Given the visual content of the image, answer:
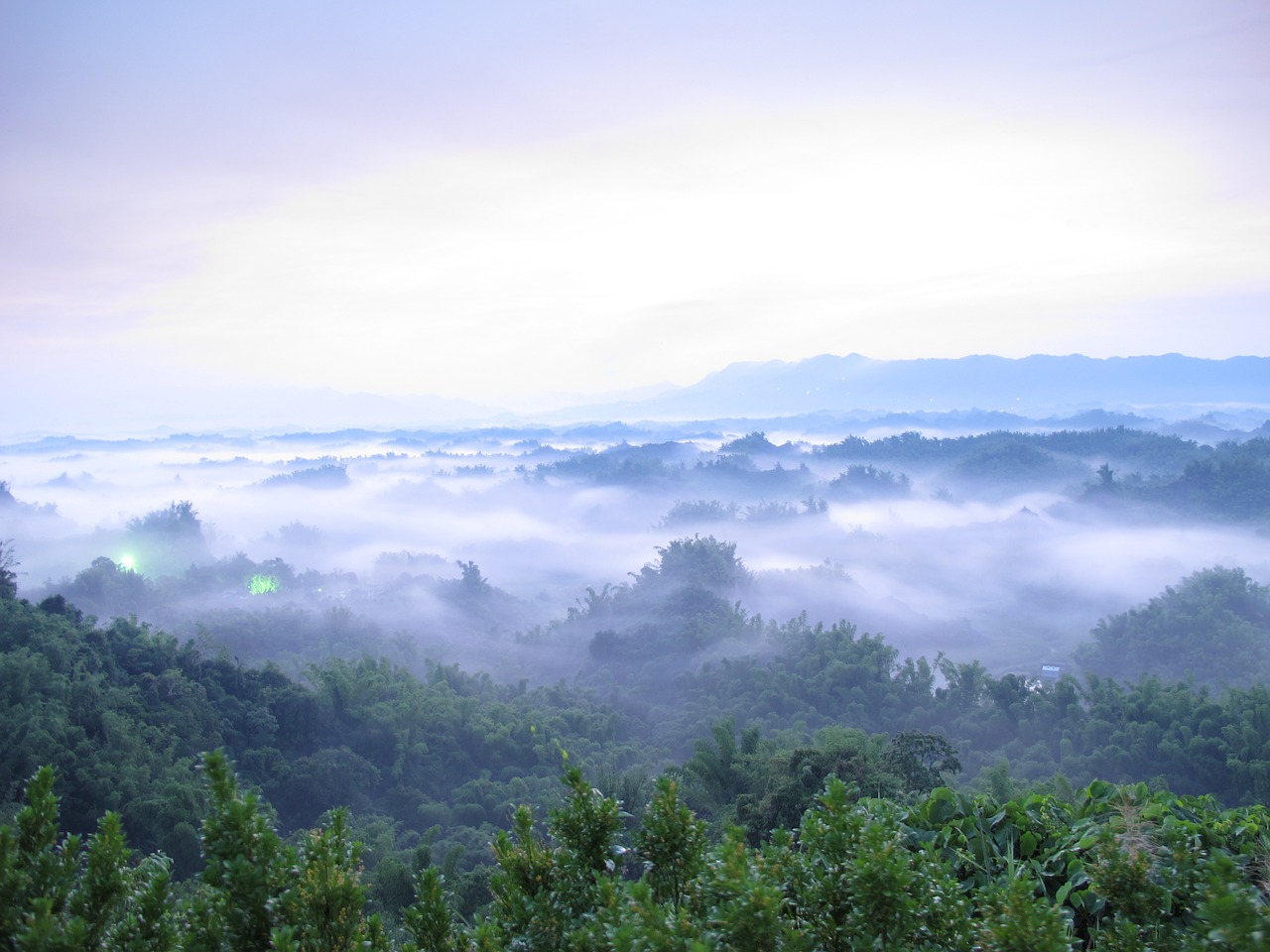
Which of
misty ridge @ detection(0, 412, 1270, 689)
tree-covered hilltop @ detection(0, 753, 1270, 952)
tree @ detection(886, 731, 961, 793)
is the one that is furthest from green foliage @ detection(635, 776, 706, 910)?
misty ridge @ detection(0, 412, 1270, 689)

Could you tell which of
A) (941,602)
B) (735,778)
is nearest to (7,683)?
(735,778)

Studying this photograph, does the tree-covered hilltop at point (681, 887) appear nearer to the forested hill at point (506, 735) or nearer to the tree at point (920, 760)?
the forested hill at point (506, 735)

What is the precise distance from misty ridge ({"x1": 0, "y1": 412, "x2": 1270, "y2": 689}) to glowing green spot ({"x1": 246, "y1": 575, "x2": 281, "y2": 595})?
0.85 feet

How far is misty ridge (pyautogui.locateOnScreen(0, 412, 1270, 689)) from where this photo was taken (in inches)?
2245

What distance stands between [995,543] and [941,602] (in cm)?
2031

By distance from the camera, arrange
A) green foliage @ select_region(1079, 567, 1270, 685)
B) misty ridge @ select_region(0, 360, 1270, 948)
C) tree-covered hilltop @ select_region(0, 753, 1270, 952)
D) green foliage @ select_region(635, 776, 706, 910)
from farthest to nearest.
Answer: green foliage @ select_region(1079, 567, 1270, 685) < misty ridge @ select_region(0, 360, 1270, 948) < green foliage @ select_region(635, 776, 706, 910) < tree-covered hilltop @ select_region(0, 753, 1270, 952)

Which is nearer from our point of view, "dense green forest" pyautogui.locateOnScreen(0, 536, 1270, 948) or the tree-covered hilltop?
the tree-covered hilltop

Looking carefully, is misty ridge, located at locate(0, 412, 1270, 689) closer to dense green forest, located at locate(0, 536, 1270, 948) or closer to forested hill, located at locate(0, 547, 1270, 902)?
dense green forest, located at locate(0, 536, 1270, 948)

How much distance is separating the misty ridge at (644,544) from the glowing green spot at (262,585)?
0.85ft

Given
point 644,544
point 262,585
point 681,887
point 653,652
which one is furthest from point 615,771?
point 644,544

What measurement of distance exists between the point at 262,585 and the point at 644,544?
176ft

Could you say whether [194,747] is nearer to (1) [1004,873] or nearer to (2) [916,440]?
(1) [1004,873]

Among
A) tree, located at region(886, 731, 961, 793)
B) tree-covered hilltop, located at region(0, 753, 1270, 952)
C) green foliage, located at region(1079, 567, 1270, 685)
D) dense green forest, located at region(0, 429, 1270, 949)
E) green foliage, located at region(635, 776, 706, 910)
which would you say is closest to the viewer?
tree-covered hilltop, located at region(0, 753, 1270, 952)

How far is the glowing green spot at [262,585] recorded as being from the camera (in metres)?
71.6
